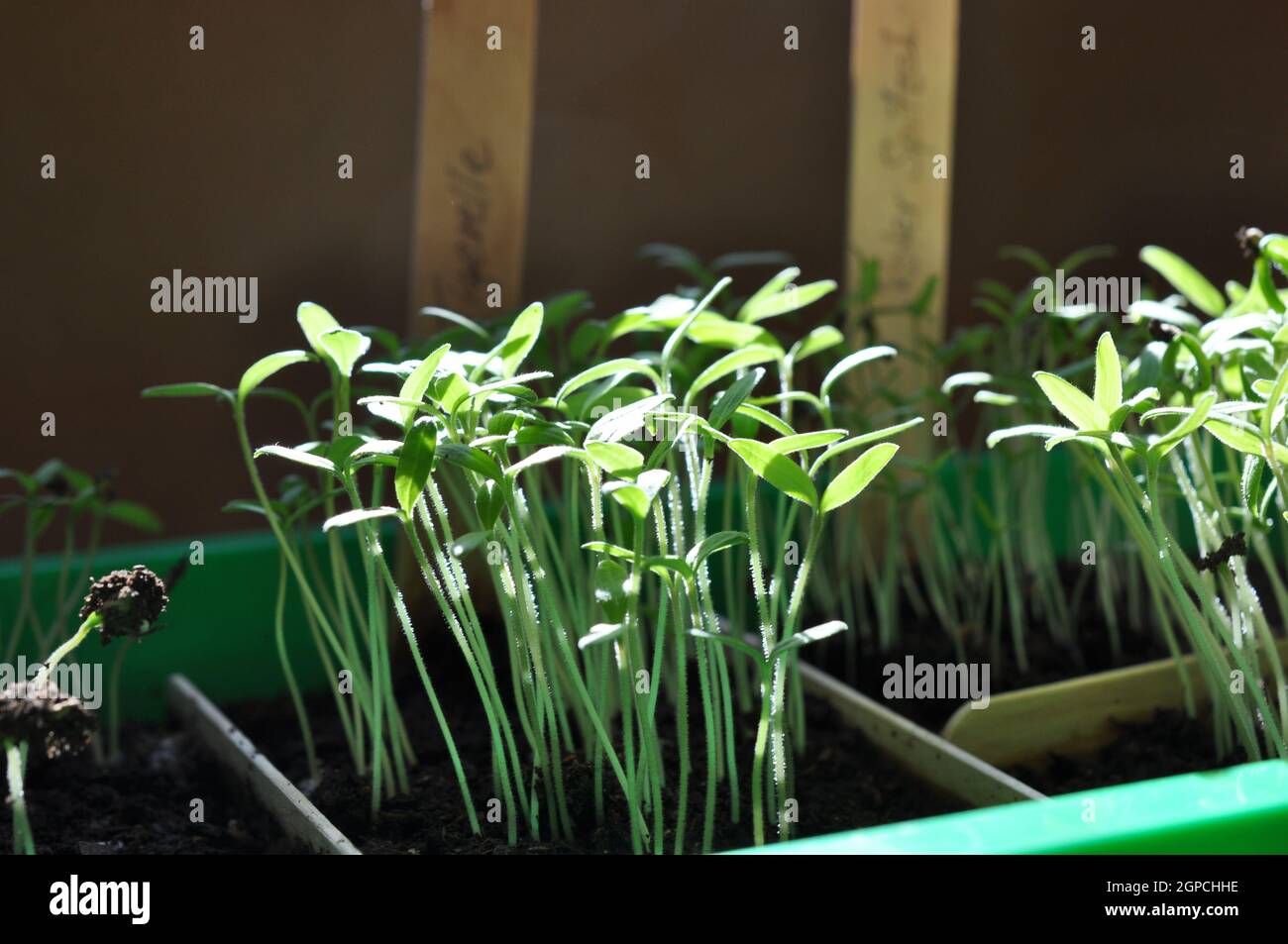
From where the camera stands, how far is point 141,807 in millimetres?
1144

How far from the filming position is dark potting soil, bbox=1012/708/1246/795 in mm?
1170

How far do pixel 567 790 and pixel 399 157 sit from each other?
1.12 meters

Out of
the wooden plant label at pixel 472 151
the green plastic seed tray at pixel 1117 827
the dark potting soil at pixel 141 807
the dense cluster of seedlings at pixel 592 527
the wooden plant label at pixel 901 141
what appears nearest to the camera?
the green plastic seed tray at pixel 1117 827

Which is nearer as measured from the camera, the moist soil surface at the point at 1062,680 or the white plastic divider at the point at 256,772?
the white plastic divider at the point at 256,772

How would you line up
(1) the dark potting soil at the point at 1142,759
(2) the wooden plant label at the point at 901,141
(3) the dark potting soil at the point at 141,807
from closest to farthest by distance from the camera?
1. (3) the dark potting soil at the point at 141,807
2. (1) the dark potting soil at the point at 1142,759
3. (2) the wooden plant label at the point at 901,141

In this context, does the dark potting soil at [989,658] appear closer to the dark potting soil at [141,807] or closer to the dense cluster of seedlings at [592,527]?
the dense cluster of seedlings at [592,527]

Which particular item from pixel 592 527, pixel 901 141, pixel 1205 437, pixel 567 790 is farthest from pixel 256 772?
pixel 901 141

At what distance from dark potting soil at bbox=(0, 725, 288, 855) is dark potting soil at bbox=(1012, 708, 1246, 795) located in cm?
73

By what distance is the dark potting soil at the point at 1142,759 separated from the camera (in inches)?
46.1

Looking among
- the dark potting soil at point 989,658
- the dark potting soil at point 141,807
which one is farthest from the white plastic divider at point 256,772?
the dark potting soil at point 989,658

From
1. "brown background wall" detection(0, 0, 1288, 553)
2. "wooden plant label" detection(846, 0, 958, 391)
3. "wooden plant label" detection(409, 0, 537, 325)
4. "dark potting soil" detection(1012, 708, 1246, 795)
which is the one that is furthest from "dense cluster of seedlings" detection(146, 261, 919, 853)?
"brown background wall" detection(0, 0, 1288, 553)

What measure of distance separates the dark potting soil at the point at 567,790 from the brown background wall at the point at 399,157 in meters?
0.64
